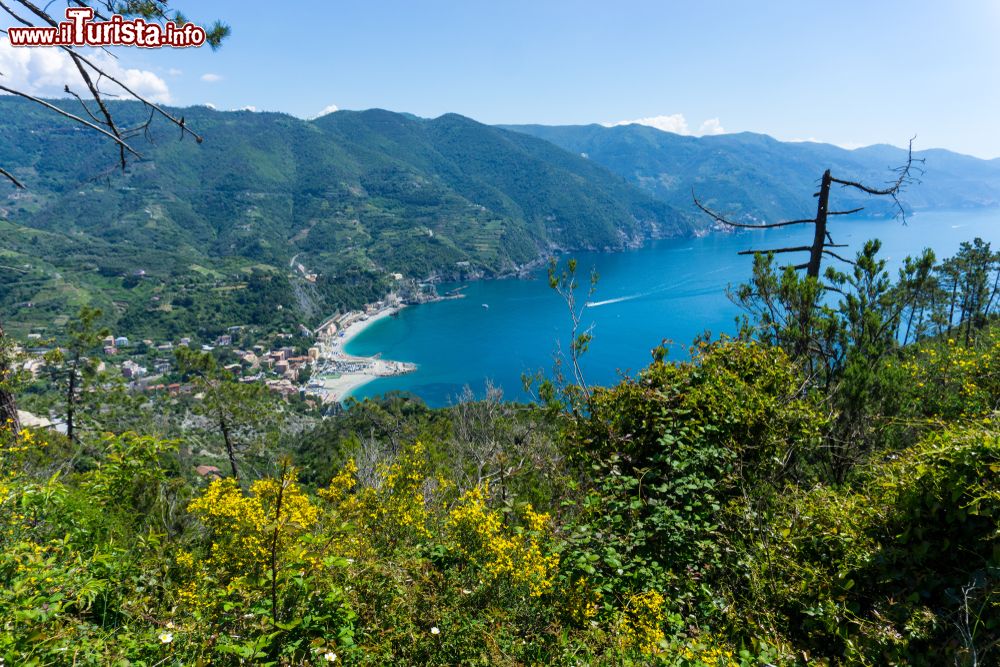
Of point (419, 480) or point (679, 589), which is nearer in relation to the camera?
point (679, 589)

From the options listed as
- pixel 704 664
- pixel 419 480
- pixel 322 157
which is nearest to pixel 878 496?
pixel 704 664

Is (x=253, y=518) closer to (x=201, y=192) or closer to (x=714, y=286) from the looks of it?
(x=714, y=286)

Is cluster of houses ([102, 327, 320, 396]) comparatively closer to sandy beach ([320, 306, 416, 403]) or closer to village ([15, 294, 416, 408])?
village ([15, 294, 416, 408])

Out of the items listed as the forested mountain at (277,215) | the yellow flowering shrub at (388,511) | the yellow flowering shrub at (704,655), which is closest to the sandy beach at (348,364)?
the forested mountain at (277,215)

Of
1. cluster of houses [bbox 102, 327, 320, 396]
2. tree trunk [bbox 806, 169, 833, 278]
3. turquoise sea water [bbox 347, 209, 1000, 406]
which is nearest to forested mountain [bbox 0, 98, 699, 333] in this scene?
cluster of houses [bbox 102, 327, 320, 396]

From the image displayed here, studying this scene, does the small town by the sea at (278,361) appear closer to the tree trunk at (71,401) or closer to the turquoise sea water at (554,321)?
the turquoise sea water at (554,321)

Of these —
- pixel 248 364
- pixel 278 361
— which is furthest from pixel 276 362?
pixel 248 364

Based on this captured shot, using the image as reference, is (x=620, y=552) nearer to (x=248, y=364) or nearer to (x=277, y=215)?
(x=248, y=364)
